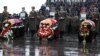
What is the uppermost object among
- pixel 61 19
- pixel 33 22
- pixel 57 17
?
pixel 57 17

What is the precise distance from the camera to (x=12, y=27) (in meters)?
31.9

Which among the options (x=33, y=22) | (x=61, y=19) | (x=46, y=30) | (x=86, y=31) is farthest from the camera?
(x=33, y=22)

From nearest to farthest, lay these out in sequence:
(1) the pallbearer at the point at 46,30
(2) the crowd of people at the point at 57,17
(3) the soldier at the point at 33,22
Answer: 1. (1) the pallbearer at the point at 46,30
2. (2) the crowd of people at the point at 57,17
3. (3) the soldier at the point at 33,22

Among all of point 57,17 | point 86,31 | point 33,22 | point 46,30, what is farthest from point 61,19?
point 86,31

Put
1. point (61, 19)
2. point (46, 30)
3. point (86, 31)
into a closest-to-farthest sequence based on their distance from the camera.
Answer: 1. point (86, 31)
2. point (46, 30)
3. point (61, 19)

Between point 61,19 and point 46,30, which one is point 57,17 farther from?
point 46,30

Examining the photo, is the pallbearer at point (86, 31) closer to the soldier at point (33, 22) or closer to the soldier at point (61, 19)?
the soldier at point (61, 19)

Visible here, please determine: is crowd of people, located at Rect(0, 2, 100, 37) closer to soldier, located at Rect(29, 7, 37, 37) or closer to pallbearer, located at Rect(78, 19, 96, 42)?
soldier, located at Rect(29, 7, 37, 37)

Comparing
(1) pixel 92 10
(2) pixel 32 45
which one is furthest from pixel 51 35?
(1) pixel 92 10

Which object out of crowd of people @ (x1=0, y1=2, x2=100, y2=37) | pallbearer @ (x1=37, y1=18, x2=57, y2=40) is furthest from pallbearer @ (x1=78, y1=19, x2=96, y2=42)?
crowd of people @ (x1=0, y1=2, x2=100, y2=37)

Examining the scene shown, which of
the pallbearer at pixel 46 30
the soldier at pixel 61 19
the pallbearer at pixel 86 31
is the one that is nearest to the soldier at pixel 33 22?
the soldier at pixel 61 19

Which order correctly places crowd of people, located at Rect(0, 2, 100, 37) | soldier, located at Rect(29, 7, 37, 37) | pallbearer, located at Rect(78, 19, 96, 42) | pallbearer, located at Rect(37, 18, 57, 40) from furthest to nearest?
soldier, located at Rect(29, 7, 37, 37) < crowd of people, located at Rect(0, 2, 100, 37) < pallbearer, located at Rect(37, 18, 57, 40) < pallbearer, located at Rect(78, 19, 96, 42)

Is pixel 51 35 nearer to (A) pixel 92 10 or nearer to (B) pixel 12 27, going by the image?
(B) pixel 12 27

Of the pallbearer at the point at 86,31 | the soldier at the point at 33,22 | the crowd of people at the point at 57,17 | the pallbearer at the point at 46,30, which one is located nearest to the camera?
the pallbearer at the point at 86,31
